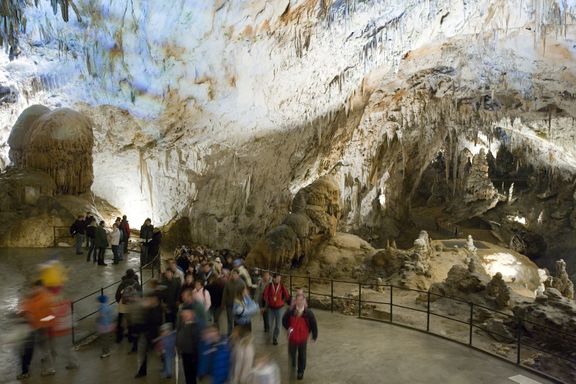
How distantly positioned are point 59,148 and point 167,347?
481 inches

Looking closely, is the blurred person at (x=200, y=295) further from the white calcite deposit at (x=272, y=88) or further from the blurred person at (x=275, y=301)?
the white calcite deposit at (x=272, y=88)

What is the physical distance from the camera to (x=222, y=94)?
54.1 ft

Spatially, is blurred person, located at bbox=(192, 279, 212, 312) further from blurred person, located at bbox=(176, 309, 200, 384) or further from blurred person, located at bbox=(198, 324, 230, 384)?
blurred person, located at bbox=(198, 324, 230, 384)

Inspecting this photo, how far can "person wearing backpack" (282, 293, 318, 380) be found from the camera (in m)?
5.62

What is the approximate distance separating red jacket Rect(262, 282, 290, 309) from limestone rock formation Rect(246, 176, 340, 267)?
24.5 ft

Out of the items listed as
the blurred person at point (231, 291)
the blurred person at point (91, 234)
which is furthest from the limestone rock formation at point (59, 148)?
the blurred person at point (231, 291)

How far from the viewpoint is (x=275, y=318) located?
275 inches

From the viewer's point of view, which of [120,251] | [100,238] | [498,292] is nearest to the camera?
[100,238]

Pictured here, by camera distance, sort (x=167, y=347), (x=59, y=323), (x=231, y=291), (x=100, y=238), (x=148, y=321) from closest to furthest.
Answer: (x=59, y=323)
(x=148, y=321)
(x=167, y=347)
(x=231, y=291)
(x=100, y=238)

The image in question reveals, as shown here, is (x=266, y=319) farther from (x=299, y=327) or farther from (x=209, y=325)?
(x=209, y=325)

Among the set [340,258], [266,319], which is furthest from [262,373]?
[340,258]

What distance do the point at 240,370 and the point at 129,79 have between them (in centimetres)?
1453

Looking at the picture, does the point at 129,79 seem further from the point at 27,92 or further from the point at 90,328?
the point at 90,328

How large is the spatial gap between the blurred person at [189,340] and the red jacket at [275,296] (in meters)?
2.04
